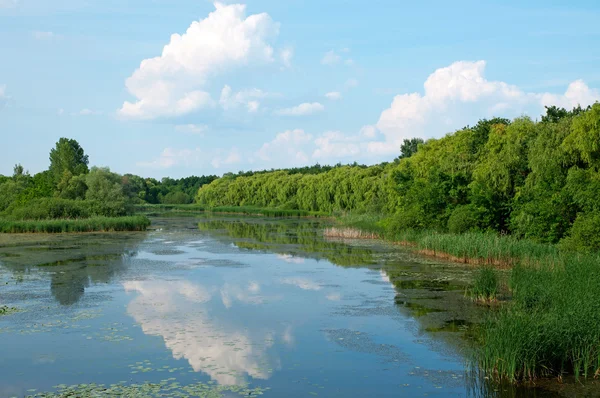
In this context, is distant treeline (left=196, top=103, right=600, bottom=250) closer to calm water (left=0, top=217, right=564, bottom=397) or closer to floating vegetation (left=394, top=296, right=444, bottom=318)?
calm water (left=0, top=217, right=564, bottom=397)

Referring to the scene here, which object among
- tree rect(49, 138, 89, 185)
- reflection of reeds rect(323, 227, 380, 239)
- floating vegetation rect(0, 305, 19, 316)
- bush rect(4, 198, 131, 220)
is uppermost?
A: tree rect(49, 138, 89, 185)

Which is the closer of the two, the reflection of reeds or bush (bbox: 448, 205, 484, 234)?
bush (bbox: 448, 205, 484, 234)

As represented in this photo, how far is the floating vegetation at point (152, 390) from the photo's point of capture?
8992 millimetres

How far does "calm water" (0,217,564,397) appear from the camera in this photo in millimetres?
9852

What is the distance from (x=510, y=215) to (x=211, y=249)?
14959 millimetres

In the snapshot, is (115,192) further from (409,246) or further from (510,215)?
(510,215)

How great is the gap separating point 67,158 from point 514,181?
5350cm

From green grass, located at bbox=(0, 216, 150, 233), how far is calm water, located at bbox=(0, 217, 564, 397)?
552 inches

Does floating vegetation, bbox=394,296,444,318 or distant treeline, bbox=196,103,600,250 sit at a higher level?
distant treeline, bbox=196,103,600,250

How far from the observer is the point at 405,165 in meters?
45.8

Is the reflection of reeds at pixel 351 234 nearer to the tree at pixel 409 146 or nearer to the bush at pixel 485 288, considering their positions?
the bush at pixel 485 288

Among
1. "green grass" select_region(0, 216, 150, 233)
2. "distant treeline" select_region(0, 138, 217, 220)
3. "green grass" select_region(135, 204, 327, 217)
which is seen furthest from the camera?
"green grass" select_region(135, 204, 327, 217)

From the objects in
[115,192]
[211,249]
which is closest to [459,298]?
[211,249]

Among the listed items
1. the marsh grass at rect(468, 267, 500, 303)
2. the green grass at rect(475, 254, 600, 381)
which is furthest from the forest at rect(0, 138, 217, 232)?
the green grass at rect(475, 254, 600, 381)
